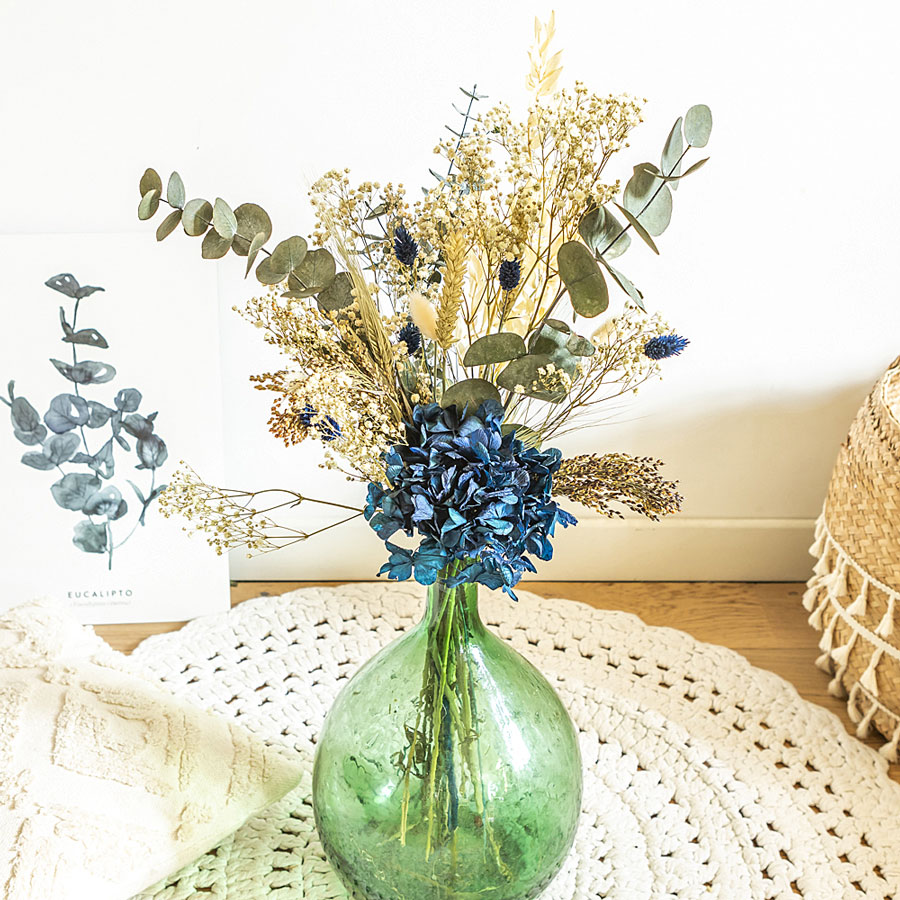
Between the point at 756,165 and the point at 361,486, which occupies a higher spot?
the point at 756,165

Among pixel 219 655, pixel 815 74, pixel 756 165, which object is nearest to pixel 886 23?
pixel 815 74

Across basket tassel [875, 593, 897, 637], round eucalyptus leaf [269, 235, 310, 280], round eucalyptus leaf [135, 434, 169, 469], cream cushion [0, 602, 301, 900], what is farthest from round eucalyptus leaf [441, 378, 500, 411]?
round eucalyptus leaf [135, 434, 169, 469]

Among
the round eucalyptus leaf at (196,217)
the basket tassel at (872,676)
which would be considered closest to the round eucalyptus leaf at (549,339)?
the round eucalyptus leaf at (196,217)

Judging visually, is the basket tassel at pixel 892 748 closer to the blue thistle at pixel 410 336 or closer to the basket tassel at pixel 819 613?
the basket tassel at pixel 819 613

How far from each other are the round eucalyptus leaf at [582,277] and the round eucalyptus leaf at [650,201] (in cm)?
6

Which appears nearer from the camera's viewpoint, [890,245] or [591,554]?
[890,245]

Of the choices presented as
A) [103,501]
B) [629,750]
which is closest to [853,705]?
[629,750]

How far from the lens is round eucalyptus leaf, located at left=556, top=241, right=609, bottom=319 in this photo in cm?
52

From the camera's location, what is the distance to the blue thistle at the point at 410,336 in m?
0.60

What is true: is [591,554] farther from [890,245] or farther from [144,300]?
[144,300]

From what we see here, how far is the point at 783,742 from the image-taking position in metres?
0.96

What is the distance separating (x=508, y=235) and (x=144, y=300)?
635 mm

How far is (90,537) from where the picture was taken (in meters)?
1.12

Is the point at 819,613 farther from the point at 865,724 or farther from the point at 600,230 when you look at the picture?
the point at 600,230
